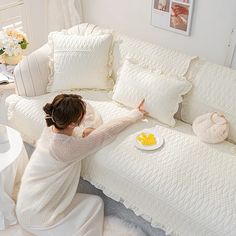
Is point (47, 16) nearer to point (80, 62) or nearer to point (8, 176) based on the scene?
point (80, 62)

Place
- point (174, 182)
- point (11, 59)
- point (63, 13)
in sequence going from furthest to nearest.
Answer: point (63, 13) → point (11, 59) → point (174, 182)

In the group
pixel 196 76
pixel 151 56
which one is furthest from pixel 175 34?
pixel 196 76

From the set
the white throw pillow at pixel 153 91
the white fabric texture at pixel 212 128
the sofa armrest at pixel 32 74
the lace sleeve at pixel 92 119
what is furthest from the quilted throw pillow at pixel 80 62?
the white fabric texture at pixel 212 128

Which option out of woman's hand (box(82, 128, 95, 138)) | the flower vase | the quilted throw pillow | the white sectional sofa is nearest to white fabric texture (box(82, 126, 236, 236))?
the white sectional sofa

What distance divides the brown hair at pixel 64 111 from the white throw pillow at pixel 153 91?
482 millimetres

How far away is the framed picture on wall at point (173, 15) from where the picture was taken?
→ 241cm

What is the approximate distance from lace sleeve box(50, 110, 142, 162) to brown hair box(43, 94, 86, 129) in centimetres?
8

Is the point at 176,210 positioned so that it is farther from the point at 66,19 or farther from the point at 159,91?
the point at 66,19

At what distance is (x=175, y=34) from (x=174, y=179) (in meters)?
1.10

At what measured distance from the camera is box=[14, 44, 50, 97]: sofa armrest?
8.16ft

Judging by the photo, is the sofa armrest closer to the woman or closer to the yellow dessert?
the woman

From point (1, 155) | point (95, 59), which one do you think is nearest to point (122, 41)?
point (95, 59)

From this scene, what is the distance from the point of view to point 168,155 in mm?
2033

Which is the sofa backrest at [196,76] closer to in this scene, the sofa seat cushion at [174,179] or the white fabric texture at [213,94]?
the white fabric texture at [213,94]
